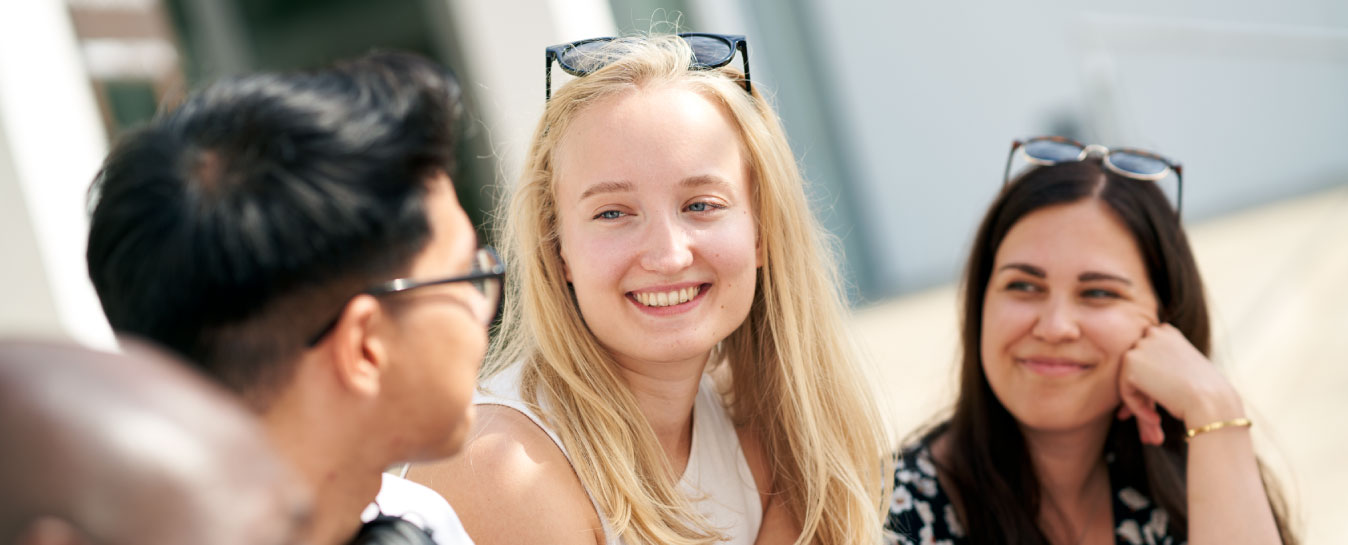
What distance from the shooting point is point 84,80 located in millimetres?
4766

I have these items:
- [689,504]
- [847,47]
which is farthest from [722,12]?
[689,504]

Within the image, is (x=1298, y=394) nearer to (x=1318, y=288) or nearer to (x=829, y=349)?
(x=1318, y=288)

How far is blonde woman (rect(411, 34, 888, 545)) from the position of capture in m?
2.12

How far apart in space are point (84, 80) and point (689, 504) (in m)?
3.77

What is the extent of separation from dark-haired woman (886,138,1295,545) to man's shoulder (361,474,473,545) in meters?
1.24

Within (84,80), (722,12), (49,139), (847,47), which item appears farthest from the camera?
(847,47)

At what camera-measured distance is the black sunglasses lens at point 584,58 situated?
7.48ft

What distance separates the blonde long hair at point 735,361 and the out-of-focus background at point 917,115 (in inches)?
8.9

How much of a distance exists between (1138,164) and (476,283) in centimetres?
192

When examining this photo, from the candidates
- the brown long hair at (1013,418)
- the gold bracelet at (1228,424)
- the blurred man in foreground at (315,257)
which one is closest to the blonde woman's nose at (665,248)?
the blurred man in foreground at (315,257)

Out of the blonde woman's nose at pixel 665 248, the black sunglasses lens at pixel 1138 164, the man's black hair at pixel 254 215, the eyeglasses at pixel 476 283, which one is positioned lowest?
the black sunglasses lens at pixel 1138 164

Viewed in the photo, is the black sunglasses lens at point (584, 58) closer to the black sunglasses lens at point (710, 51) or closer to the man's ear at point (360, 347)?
the black sunglasses lens at point (710, 51)

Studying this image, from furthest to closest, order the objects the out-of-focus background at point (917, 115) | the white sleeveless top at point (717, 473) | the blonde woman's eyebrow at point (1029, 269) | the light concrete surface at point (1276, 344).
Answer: the out-of-focus background at point (917, 115)
the light concrete surface at point (1276, 344)
the blonde woman's eyebrow at point (1029, 269)
the white sleeveless top at point (717, 473)

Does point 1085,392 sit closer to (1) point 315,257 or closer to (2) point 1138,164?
(2) point 1138,164
